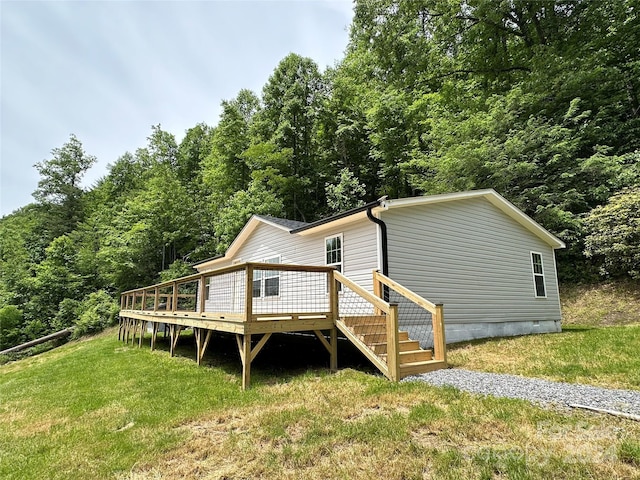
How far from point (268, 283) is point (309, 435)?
8241 mm

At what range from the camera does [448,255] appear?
29.9 ft

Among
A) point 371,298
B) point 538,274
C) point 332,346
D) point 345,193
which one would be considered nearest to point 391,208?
point 371,298

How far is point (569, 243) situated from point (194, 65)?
47.8ft

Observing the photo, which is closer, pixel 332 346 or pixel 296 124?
pixel 332 346

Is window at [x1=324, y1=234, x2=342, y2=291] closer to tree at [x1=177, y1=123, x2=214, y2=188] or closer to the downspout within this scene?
the downspout

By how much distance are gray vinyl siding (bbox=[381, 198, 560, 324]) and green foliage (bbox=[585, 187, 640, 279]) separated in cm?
235

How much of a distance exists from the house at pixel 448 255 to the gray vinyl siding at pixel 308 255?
3cm

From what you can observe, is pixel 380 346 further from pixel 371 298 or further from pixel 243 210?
pixel 243 210

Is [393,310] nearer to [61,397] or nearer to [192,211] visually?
[61,397]

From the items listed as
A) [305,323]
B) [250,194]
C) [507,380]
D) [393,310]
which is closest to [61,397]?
[305,323]

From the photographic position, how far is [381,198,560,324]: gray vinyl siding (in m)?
8.31

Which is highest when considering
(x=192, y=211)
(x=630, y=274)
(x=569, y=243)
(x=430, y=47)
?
(x=430, y=47)

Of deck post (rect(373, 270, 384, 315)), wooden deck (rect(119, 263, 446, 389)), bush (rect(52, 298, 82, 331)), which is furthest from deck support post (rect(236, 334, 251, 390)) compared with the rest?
bush (rect(52, 298, 82, 331))

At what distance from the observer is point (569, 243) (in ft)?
46.6
